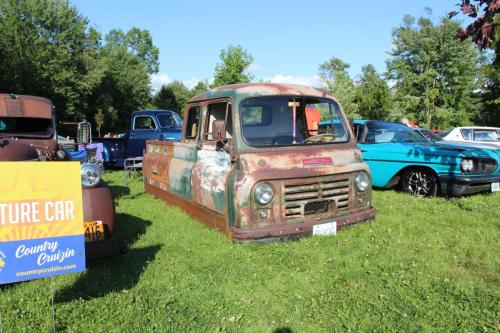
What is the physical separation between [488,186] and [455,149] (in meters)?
0.98

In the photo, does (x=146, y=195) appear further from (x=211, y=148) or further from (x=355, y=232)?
(x=355, y=232)

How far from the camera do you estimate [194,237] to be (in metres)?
5.37

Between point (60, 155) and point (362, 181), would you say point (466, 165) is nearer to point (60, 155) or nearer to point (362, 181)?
point (362, 181)

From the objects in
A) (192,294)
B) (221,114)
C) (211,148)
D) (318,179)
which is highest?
(221,114)

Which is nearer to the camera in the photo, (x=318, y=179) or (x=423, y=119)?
(x=318, y=179)

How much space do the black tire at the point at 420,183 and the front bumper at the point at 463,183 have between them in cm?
20

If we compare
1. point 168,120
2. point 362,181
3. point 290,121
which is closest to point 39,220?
point 290,121

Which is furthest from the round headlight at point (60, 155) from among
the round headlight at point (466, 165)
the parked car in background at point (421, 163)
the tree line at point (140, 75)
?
the tree line at point (140, 75)

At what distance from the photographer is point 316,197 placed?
5.01 metres

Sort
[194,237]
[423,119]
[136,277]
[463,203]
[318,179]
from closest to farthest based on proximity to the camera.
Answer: [136,277] < [318,179] < [194,237] < [463,203] < [423,119]

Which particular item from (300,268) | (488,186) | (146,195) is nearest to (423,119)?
(488,186)

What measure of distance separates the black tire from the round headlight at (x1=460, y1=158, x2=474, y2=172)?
0.54 metres

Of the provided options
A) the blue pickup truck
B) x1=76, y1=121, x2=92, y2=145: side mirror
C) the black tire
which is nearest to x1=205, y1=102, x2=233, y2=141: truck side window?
x1=76, y1=121, x2=92, y2=145: side mirror

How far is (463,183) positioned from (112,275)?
6.59 meters
